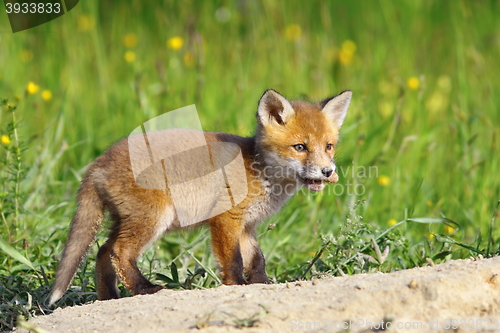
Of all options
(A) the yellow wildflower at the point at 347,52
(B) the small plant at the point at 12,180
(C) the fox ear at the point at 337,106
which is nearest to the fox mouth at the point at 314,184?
(C) the fox ear at the point at 337,106

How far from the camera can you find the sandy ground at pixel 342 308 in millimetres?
2704

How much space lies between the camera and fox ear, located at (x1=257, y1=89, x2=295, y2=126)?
4.45 meters

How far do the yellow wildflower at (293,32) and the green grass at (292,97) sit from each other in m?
0.03

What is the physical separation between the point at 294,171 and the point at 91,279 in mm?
1802

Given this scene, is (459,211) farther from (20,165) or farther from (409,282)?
(20,165)

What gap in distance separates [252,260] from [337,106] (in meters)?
1.47

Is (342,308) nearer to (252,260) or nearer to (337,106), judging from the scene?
(252,260)

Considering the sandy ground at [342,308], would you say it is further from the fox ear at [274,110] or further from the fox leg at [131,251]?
the fox ear at [274,110]

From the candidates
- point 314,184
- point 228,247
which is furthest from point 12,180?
point 314,184

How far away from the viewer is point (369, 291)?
291 cm

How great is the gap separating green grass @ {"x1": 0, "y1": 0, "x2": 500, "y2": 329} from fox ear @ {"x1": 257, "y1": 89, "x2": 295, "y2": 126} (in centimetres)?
82

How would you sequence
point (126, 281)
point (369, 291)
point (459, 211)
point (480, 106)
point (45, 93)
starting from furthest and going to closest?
point (480, 106)
point (45, 93)
point (459, 211)
point (126, 281)
point (369, 291)

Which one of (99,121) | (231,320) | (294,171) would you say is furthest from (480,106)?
(231,320)

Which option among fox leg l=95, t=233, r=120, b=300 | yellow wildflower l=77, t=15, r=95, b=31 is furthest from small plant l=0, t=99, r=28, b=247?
yellow wildflower l=77, t=15, r=95, b=31
